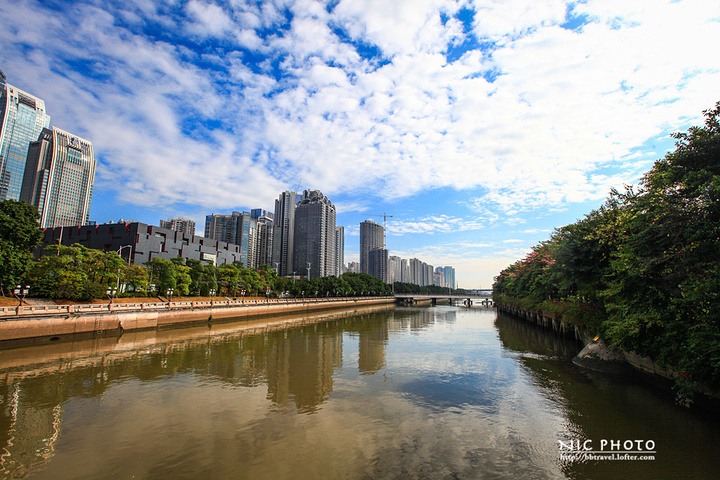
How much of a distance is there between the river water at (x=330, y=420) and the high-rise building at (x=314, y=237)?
476 ft

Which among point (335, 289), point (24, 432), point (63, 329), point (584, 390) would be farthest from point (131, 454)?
point (335, 289)

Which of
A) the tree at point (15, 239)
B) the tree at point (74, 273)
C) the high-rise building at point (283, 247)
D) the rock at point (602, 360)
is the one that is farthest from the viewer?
the high-rise building at point (283, 247)

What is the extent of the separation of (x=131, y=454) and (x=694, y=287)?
702 inches

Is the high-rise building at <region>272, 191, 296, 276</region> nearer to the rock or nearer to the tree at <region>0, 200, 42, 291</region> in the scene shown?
the tree at <region>0, 200, 42, 291</region>

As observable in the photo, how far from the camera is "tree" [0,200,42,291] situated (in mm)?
29781

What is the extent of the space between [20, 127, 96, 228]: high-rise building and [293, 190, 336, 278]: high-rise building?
102 m

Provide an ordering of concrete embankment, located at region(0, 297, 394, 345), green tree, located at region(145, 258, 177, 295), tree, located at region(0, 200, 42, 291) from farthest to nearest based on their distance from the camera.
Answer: green tree, located at region(145, 258, 177, 295)
tree, located at region(0, 200, 42, 291)
concrete embankment, located at region(0, 297, 394, 345)

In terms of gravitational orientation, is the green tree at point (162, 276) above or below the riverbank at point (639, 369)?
above

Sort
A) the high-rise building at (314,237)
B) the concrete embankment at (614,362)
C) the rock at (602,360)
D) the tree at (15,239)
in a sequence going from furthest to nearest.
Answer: the high-rise building at (314,237) < the tree at (15,239) < the rock at (602,360) < the concrete embankment at (614,362)

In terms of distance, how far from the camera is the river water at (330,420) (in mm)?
9039

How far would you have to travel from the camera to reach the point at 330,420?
12133mm

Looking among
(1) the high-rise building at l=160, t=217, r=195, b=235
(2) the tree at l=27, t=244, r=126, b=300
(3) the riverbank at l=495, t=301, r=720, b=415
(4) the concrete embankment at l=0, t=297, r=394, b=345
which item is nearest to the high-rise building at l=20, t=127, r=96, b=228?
(1) the high-rise building at l=160, t=217, r=195, b=235

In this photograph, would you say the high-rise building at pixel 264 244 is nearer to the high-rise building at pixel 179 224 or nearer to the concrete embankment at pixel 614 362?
the high-rise building at pixel 179 224

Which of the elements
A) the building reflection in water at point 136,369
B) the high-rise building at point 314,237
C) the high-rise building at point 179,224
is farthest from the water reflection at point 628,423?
the high-rise building at point 179,224
